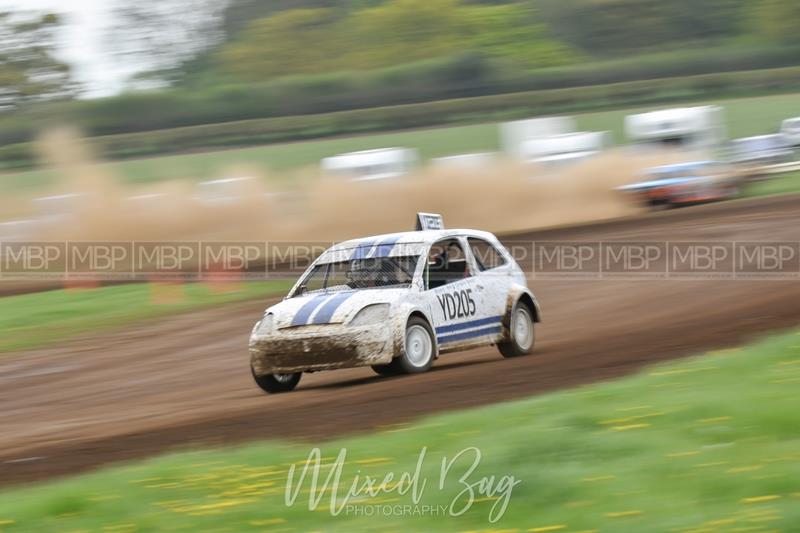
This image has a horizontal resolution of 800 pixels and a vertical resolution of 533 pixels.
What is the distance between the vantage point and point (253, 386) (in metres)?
11.7

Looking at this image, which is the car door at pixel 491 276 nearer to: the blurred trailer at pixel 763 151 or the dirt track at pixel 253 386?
the dirt track at pixel 253 386

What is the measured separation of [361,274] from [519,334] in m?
1.93

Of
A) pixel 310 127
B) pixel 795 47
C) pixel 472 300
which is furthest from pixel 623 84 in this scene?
pixel 472 300

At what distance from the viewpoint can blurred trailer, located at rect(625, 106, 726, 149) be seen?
3397cm

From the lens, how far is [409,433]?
23.4ft

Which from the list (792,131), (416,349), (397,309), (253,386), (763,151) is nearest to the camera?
(397,309)

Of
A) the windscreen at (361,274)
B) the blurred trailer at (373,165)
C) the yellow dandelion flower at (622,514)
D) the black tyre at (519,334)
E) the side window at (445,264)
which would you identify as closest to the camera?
the yellow dandelion flower at (622,514)

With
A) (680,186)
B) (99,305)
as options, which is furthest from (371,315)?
(680,186)

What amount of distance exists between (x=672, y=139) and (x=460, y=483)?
3041 cm

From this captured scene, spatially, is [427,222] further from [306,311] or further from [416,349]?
[306,311]

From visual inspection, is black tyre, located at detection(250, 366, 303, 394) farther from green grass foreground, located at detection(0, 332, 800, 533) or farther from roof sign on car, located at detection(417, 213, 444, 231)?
green grass foreground, located at detection(0, 332, 800, 533)

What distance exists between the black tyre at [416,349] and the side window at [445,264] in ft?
1.44

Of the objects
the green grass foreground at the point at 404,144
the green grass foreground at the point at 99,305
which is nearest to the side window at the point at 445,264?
the green grass foreground at the point at 99,305

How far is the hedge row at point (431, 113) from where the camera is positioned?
44125 millimetres
